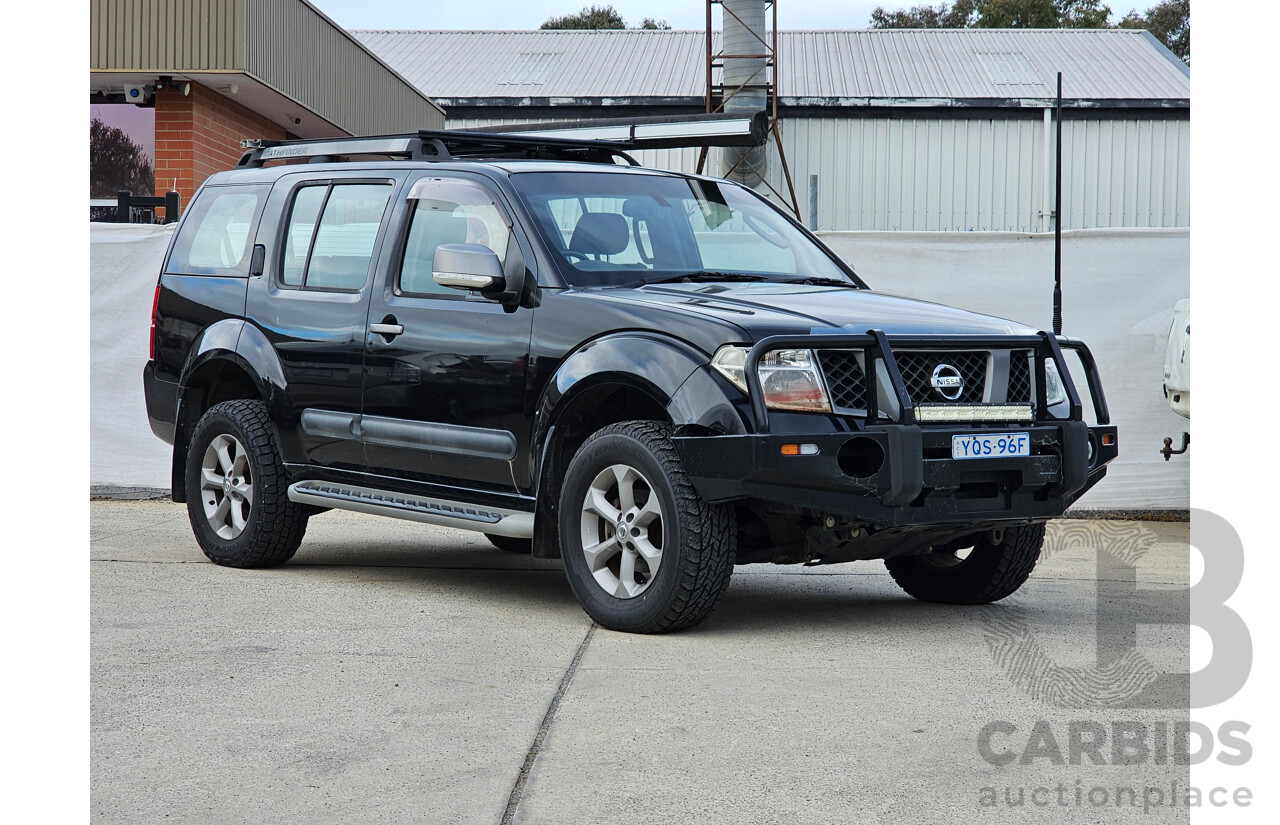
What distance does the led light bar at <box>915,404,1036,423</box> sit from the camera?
5.39m

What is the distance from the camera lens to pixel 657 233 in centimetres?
664

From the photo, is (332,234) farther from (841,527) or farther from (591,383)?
(841,527)

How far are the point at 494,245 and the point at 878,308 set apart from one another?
174cm

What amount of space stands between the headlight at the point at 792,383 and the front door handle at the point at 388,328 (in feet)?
6.56

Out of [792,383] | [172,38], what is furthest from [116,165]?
[792,383]

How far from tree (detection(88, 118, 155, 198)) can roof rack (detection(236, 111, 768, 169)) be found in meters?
8.87

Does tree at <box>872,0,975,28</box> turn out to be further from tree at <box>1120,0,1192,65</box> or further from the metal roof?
the metal roof

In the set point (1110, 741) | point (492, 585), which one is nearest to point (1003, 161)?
point (492, 585)

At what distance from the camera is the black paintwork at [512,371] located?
5.32 meters

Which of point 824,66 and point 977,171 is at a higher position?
point 824,66

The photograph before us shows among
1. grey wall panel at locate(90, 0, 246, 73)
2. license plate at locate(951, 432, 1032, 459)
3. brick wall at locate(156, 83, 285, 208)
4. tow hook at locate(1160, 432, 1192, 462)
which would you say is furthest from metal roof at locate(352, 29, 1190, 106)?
license plate at locate(951, 432, 1032, 459)

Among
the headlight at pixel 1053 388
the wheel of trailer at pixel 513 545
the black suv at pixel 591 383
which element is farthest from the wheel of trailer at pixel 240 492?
the headlight at pixel 1053 388

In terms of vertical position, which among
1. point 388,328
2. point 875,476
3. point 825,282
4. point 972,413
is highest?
point 825,282

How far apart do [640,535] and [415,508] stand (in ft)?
4.84
